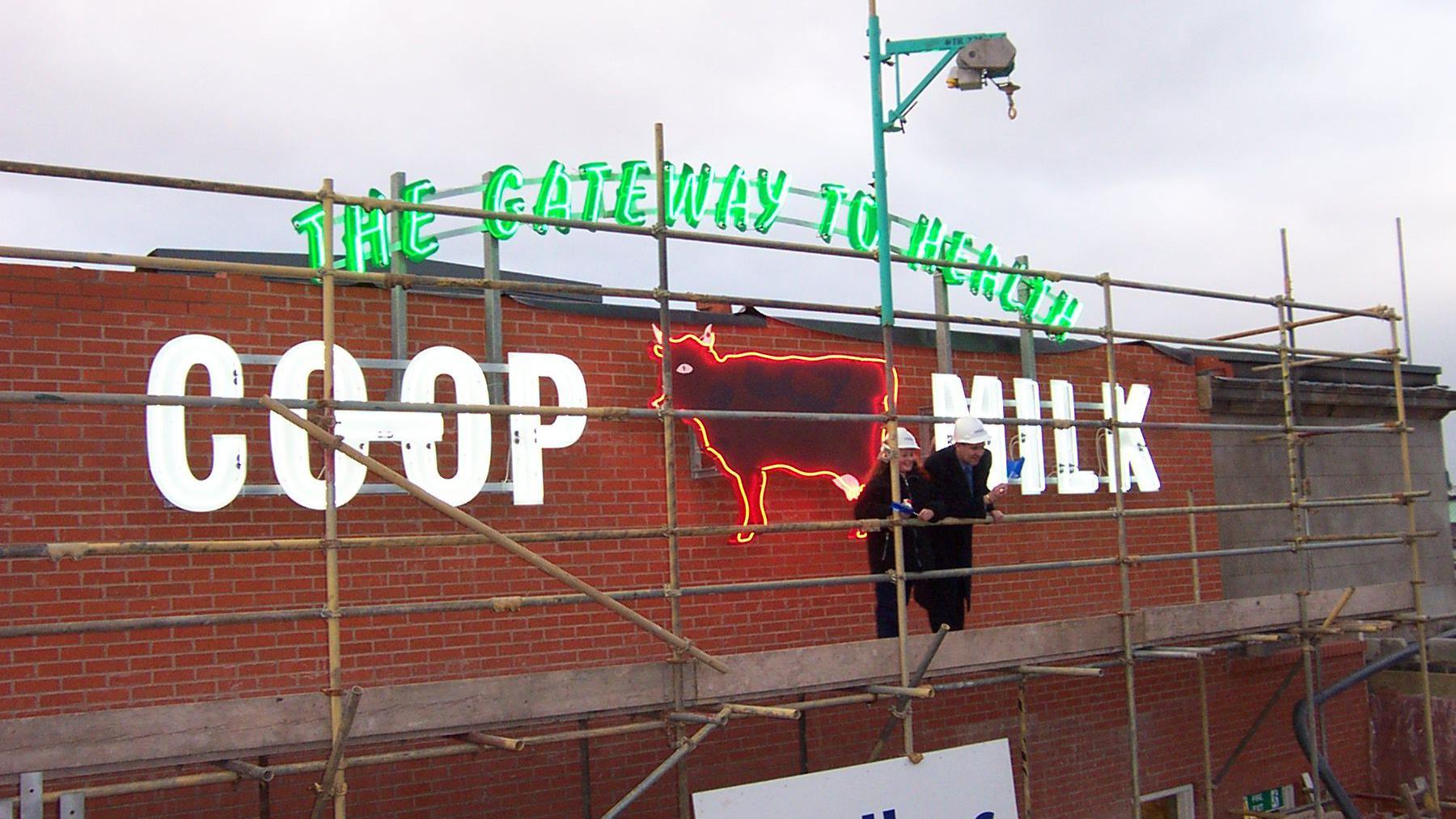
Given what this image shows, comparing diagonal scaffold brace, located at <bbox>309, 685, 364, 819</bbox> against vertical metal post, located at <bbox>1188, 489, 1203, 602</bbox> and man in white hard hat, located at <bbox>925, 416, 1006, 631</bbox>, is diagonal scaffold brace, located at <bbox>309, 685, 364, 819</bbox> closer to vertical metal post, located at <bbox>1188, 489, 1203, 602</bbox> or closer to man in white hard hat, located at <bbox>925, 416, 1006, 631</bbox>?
man in white hard hat, located at <bbox>925, 416, 1006, 631</bbox>

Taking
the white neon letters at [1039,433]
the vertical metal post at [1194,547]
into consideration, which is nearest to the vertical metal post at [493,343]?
the white neon letters at [1039,433]

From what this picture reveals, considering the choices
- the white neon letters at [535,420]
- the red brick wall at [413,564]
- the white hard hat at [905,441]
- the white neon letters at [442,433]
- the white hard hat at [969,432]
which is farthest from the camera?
the white neon letters at [535,420]

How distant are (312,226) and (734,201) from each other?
10.3 ft

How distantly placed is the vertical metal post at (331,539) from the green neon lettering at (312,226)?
358 centimetres

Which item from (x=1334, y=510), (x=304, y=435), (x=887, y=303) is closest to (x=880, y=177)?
(x=887, y=303)

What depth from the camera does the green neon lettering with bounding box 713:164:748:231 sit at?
1046 centimetres

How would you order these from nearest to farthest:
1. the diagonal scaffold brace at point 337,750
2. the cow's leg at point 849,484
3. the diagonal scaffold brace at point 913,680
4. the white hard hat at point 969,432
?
the diagonal scaffold brace at point 337,750
the diagonal scaffold brace at point 913,680
the white hard hat at point 969,432
the cow's leg at point 849,484

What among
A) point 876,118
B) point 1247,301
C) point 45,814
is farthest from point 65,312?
point 1247,301

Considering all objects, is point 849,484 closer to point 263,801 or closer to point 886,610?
point 886,610

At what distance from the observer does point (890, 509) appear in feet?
25.5

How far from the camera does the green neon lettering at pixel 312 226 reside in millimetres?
9211

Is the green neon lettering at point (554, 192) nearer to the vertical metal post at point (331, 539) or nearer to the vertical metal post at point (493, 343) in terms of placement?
the vertical metal post at point (493, 343)

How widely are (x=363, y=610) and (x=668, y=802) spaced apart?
3.96m

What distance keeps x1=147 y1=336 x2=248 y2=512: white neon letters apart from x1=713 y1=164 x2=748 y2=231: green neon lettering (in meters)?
4.04
